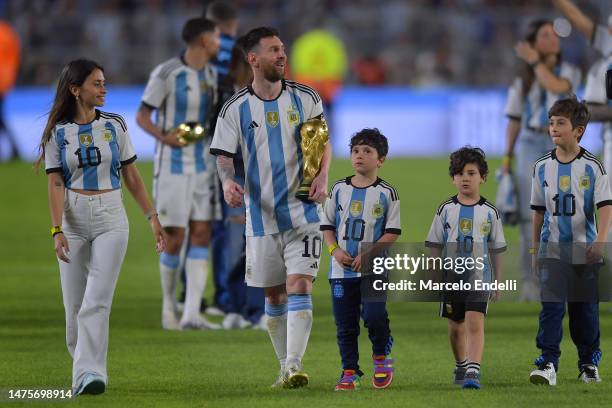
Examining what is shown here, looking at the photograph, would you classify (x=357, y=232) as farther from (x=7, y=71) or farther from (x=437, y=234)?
(x=7, y=71)

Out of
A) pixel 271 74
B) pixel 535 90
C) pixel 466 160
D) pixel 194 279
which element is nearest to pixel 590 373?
pixel 466 160

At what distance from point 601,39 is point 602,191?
153 inches

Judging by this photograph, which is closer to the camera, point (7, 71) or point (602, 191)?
point (602, 191)

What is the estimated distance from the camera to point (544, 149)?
12.8 m

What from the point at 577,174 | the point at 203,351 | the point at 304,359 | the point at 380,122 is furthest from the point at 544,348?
the point at 380,122

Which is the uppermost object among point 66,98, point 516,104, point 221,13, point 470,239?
point 221,13

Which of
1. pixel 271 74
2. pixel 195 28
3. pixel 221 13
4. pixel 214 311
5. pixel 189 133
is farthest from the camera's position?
pixel 214 311

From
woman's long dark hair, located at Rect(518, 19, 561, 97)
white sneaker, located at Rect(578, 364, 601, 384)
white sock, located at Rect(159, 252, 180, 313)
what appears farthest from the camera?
woman's long dark hair, located at Rect(518, 19, 561, 97)

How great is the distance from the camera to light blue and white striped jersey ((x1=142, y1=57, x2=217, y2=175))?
11797 mm

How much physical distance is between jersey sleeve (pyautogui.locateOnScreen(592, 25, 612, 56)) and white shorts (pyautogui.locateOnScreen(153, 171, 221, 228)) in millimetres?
3368

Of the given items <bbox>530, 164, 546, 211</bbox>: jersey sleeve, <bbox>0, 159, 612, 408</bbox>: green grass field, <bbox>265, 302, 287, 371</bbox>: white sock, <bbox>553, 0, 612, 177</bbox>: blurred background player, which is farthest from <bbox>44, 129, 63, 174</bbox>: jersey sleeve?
<bbox>553, 0, 612, 177</bbox>: blurred background player

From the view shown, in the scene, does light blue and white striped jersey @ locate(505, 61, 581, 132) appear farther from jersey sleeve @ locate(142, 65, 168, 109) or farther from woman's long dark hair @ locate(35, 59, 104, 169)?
woman's long dark hair @ locate(35, 59, 104, 169)

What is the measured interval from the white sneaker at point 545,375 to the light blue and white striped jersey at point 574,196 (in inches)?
26.0

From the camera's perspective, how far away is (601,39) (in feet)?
39.9
